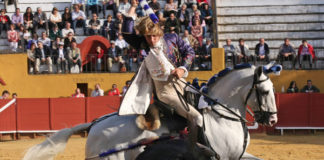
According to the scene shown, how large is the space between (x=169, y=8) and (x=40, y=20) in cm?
377

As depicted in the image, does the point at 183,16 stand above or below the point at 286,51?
above

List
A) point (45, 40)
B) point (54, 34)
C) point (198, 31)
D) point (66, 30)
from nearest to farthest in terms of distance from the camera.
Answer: point (198, 31) → point (45, 40) → point (54, 34) → point (66, 30)

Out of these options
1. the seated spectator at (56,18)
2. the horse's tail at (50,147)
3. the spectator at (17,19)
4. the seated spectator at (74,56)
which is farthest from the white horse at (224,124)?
the spectator at (17,19)

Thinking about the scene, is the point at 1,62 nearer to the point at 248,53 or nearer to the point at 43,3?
the point at 43,3

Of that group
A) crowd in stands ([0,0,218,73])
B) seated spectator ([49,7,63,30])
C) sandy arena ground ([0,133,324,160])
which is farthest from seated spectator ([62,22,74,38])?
sandy arena ground ([0,133,324,160])

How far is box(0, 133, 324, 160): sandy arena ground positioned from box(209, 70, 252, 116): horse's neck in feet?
16.1

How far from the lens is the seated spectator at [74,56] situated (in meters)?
16.9

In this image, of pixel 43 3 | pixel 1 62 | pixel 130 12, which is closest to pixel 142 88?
pixel 130 12

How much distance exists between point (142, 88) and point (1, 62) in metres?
11.9

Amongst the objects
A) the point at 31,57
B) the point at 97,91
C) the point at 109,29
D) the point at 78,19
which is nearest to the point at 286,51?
the point at 109,29

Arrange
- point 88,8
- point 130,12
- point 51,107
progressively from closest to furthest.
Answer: point 130,12 → point 51,107 → point 88,8

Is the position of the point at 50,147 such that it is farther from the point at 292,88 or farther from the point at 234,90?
the point at 292,88

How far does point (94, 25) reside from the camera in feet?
59.3

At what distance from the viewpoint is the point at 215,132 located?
248 inches
